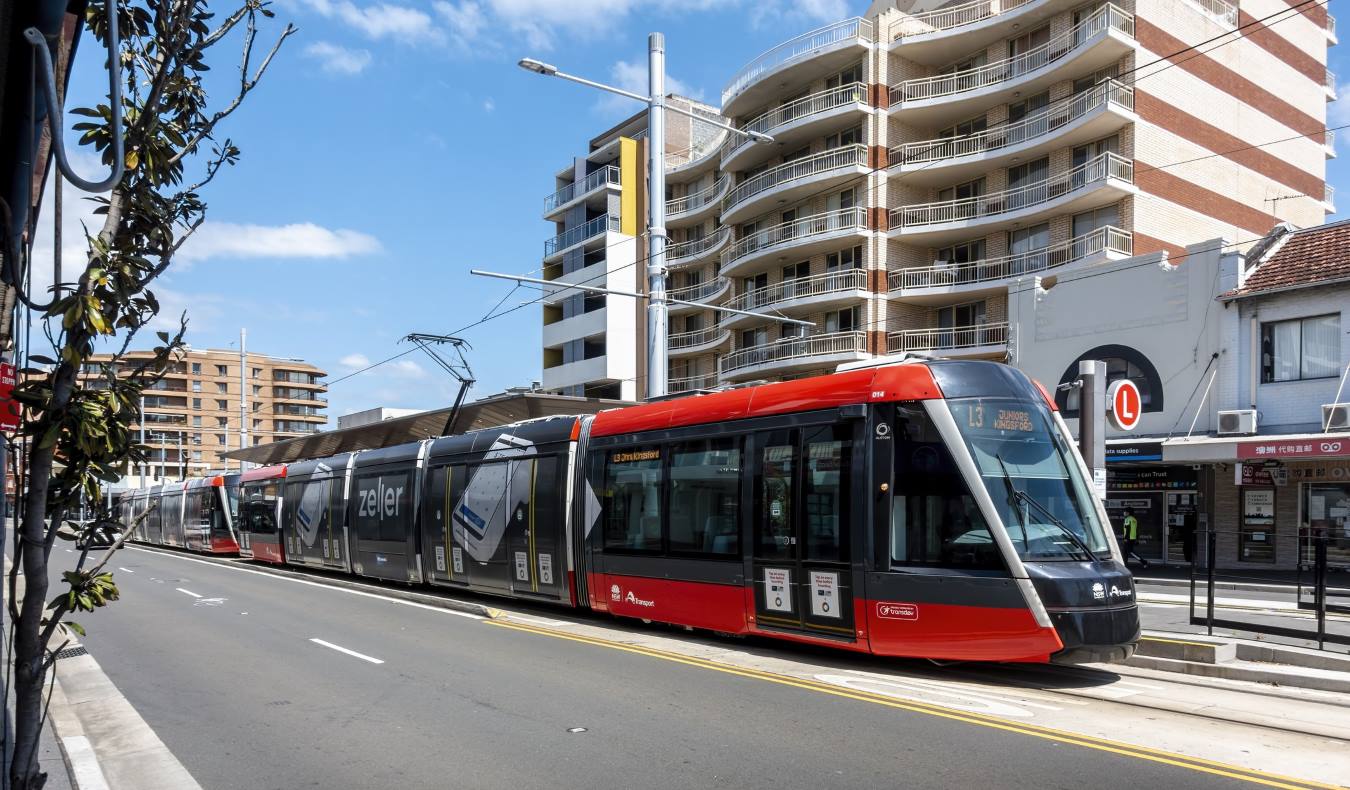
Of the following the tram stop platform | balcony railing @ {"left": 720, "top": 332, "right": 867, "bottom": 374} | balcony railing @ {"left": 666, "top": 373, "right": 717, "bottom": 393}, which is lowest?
the tram stop platform

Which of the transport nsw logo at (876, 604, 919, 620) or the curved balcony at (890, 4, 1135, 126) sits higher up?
the curved balcony at (890, 4, 1135, 126)

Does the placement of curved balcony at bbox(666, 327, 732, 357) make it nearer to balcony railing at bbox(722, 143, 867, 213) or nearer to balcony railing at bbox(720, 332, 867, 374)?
balcony railing at bbox(720, 332, 867, 374)

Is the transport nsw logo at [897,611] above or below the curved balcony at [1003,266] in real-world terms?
below

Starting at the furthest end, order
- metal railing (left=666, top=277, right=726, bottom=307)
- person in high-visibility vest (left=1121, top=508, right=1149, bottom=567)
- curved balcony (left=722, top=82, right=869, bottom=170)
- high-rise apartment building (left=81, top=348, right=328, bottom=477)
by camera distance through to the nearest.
→ 1. high-rise apartment building (left=81, top=348, right=328, bottom=477)
2. metal railing (left=666, top=277, right=726, bottom=307)
3. curved balcony (left=722, top=82, right=869, bottom=170)
4. person in high-visibility vest (left=1121, top=508, right=1149, bottom=567)

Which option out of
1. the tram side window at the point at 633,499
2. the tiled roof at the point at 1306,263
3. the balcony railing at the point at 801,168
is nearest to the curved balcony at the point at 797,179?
the balcony railing at the point at 801,168

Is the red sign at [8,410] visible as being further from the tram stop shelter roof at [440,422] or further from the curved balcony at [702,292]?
the curved balcony at [702,292]

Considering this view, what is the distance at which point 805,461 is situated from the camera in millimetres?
10672

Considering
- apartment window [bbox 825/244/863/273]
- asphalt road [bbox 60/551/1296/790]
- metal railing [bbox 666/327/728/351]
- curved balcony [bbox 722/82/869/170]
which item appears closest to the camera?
asphalt road [bbox 60/551/1296/790]

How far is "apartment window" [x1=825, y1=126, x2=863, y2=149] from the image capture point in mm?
41688

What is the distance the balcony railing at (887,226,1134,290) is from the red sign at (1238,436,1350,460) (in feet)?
42.4

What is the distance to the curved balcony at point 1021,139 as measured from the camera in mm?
33719

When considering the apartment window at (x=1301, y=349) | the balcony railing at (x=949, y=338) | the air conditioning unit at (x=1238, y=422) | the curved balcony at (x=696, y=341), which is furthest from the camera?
the curved balcony at (x=696, y=341)

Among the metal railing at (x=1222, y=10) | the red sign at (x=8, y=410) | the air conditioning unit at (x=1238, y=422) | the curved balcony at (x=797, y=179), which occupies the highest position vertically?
the metal railing at (x=1222, y=10)

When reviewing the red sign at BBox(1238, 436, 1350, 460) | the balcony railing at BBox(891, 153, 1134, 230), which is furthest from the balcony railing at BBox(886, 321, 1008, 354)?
the red sign at BBox(1238, 436, 1350, 460)
